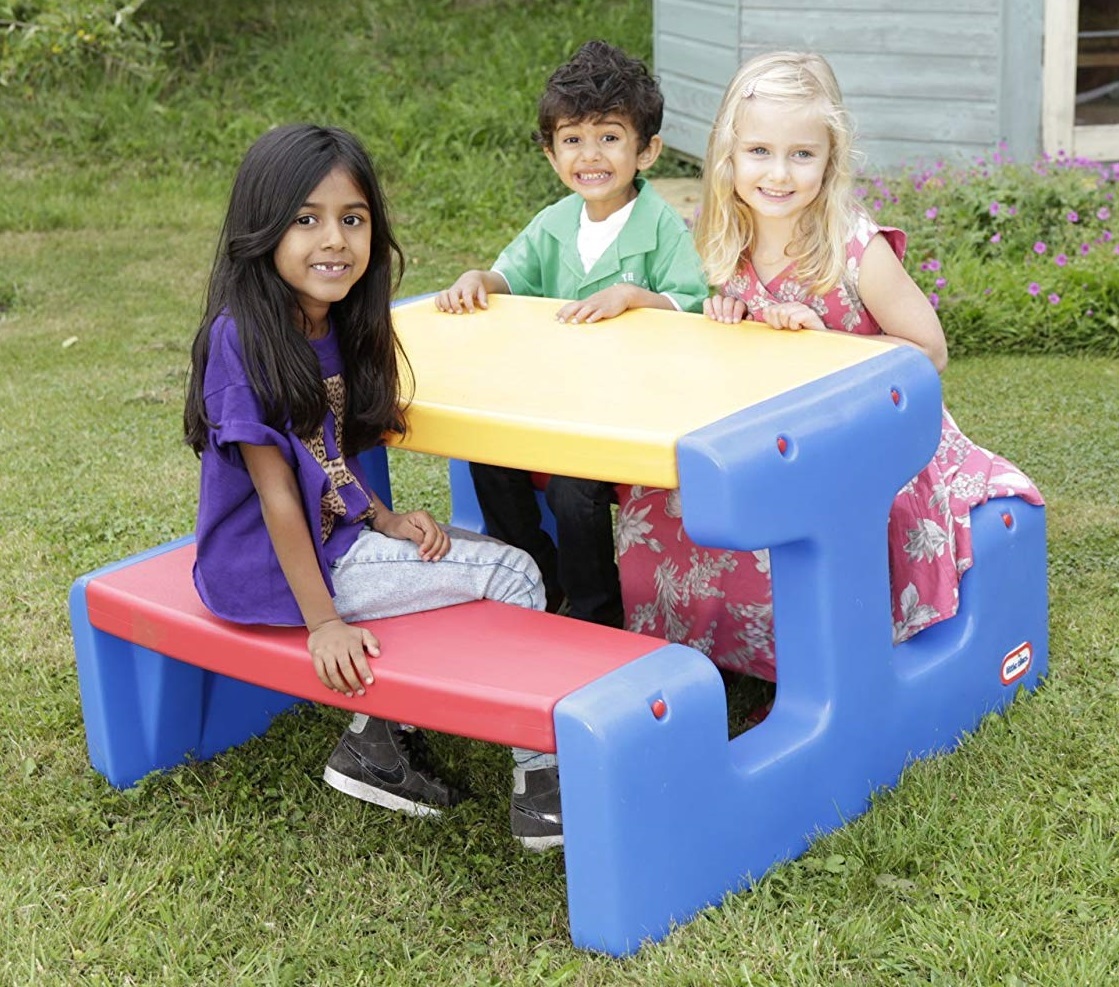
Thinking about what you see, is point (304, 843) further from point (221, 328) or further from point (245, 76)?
point (245, 76)

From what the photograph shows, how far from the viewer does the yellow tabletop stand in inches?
94.6

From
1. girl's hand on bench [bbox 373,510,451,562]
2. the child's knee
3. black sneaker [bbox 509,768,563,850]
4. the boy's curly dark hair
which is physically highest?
the boy's curly dark hair

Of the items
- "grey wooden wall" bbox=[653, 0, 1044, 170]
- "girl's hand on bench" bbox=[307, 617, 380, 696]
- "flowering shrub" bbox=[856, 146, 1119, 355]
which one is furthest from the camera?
"grey wooden wall" bbox=[653, 0, 1044, 170]

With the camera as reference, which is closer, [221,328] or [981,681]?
[221,328]

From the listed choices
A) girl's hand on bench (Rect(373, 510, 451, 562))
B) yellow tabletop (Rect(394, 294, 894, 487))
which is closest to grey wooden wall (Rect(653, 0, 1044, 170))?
yellow tabletop (Rect(394, 294, 894, 487))

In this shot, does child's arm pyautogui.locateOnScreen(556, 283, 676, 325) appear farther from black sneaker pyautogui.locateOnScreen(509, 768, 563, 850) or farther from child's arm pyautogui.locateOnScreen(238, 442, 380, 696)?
black sneaker pyautogui.locateOnScreen(509, 768, 563, 850)

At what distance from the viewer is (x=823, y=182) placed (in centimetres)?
293

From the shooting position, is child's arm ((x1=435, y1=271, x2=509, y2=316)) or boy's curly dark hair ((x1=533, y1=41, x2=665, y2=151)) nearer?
boy's curly dark hair ((x1=533, y1=41, x2=665, y2=151))

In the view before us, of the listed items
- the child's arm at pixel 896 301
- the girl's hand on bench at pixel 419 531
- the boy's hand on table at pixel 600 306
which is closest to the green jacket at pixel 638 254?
the boy's hand on table at pixel 600 306

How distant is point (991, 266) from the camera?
5.71 meters

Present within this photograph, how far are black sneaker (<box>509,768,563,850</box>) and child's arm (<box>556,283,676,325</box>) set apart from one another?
944 mm

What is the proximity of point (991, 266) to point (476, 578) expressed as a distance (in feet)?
12.0

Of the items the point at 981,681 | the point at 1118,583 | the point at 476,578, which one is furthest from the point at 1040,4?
the point at 476,578

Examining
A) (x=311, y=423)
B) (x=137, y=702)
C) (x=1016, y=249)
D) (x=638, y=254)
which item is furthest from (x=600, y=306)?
(x=1016, y=249)
